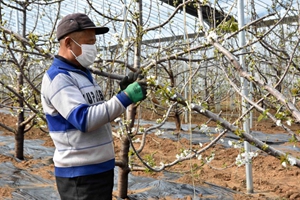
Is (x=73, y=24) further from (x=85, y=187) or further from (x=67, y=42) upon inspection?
(x=85, y=187)

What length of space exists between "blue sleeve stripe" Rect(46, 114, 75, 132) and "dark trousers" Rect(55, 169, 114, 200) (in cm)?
25

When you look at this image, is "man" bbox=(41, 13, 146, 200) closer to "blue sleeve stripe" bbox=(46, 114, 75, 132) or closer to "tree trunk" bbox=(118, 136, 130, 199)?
"blue sleeve stripe" bbox=(46, 114, 75, 132)

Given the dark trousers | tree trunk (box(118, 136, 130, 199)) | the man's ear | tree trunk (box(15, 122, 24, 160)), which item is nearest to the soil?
tree trunk (box(15, 122, 24, 160))

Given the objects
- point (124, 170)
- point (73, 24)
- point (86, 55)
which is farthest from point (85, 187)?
point (124, 170)

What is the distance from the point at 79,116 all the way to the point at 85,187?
39 cm

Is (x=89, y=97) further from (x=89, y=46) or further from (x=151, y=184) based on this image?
(x=151, y=184)

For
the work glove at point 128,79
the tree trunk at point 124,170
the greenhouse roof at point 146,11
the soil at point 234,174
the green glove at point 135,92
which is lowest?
the soil at point 234,174

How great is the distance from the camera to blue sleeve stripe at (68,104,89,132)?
1662mm

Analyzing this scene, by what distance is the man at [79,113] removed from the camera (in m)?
1.70

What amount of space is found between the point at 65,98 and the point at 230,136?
6.80m

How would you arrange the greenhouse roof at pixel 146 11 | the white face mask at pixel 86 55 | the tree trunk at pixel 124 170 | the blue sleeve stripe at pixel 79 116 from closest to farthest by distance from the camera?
the blue sleeve stripe at pixel 79 116, the white face mask at pixel 86 55, the greenhouse roof at pixel 146 11, the tree trunk at pixel 124 170

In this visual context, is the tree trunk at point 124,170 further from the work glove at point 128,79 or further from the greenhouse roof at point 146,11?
the work glove at point 128,79

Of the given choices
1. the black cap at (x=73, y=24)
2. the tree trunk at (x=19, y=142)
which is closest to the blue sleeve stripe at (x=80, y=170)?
the black cap at (x=73, y=24)

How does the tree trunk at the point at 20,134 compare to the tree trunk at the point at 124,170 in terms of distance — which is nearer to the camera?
the tree trunk at the point at 124,170
